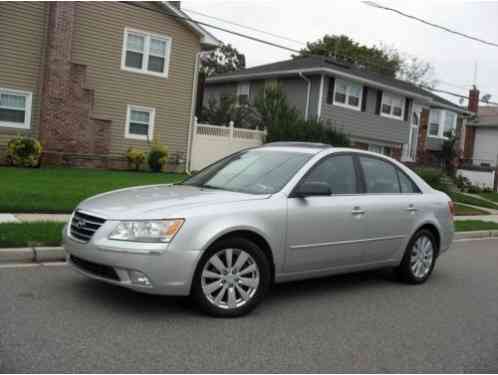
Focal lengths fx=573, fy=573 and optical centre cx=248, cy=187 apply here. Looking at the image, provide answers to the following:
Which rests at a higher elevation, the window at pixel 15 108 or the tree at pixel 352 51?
the tree at pixel 352 51

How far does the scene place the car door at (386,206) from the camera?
6.73 m

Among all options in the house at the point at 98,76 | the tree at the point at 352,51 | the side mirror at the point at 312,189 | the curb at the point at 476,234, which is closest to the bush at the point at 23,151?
the house at the point at 98,76

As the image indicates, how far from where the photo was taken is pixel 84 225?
17.8 ft

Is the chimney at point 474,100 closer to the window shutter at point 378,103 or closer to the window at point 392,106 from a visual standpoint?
the window at point 392,106

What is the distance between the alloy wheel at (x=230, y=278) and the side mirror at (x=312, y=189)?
3.02ft

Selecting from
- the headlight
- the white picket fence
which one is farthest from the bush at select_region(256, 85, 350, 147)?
the headlight

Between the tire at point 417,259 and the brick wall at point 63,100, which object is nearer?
the tire at point 417,259

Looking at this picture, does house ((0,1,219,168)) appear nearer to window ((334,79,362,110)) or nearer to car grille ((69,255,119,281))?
window ((334,79,362,110))

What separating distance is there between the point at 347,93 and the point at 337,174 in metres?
22.5

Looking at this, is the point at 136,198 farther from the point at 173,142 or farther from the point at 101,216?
the point at 173,142

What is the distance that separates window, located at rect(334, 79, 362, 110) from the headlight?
23564 mm

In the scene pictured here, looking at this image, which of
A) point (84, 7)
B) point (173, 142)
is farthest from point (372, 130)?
point (84, 7)

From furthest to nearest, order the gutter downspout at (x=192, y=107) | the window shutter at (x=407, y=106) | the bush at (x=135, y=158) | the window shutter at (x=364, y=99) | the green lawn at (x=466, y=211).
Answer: the window shutter at (x=407, y=106) < the window shutter at (x=364, y=99) < the gutter downspout at (x=192, y=107) < the bush at (x=135, y=158) < the green lawn at (x=466, y=211)

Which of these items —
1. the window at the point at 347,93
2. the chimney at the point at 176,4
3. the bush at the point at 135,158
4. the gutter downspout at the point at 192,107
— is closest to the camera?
the bush at the point at 135,158
